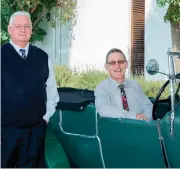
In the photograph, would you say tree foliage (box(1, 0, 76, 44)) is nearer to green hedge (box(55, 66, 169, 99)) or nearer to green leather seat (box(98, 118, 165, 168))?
green hedge (box(55, 66, 169, 99))

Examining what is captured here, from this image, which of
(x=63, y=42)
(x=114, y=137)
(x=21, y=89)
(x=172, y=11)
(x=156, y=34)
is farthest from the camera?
(x=63, y=42)

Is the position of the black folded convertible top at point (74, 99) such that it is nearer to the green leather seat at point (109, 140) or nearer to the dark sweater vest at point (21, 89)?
the green leather seat at point (109, 140)

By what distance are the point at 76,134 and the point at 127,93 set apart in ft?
1.76

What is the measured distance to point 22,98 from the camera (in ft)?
9.49

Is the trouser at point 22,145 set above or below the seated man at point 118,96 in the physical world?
below

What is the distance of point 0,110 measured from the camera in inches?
115

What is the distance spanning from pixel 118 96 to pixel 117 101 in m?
0.05

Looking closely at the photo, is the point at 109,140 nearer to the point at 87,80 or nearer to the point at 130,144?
the point at 130,144

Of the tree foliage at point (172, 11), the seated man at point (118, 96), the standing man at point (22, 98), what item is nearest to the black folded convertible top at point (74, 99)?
the seated man at point (118, 96)

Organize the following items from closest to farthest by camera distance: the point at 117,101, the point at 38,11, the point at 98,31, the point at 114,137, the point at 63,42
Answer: the point at 114,137
the point at 117,101
the point at 98,31
the point at 38,11
the point at 63,42

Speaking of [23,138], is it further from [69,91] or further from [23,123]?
[69,91]

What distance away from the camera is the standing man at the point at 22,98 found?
2.89 m

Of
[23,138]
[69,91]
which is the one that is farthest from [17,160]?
[69,91]

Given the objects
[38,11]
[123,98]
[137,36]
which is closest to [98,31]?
[137,36]
